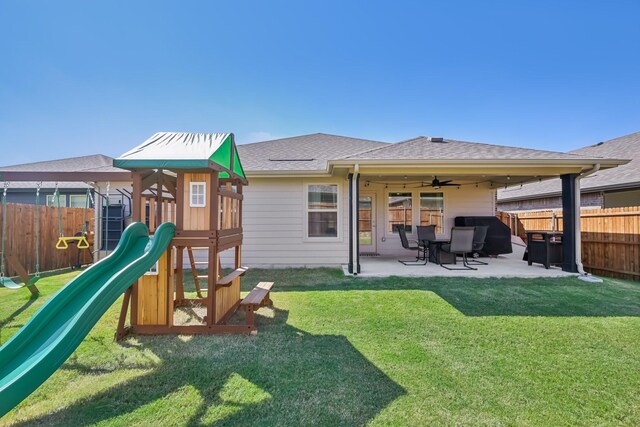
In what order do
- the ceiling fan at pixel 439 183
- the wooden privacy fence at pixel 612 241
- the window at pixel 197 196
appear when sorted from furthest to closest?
the ceiling fan at pixel 439 183 < the wooden privacy fence at pixel 612 241 < the window at pixel 197 196

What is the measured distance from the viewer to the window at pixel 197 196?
354cm

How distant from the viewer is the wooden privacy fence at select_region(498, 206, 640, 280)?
254 inches

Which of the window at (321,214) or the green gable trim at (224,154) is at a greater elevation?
the green gable trim at (224,154)

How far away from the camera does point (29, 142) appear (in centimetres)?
1194

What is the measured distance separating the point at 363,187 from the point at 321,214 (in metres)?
2.39

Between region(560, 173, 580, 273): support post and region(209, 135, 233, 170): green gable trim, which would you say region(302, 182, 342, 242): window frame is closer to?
region(209, 135, 233, 170): green gable trim

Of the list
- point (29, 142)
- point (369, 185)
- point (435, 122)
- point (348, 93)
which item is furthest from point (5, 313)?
point (435, 122)

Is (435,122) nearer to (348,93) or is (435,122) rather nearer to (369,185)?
(348,93)

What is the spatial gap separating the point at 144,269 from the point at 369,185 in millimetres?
7667

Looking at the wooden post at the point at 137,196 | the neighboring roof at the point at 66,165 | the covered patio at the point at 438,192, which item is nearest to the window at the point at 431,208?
the covered patio at the point at 438,192

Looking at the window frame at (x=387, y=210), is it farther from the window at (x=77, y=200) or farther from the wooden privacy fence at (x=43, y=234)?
the window at (x=77, y=200)

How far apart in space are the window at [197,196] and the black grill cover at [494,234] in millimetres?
8013

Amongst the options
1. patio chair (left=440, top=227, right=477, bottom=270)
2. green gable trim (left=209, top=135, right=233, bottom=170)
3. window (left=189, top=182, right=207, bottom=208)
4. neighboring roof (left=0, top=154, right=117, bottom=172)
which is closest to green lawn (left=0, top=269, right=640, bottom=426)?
window (left=189, top=182, right=207, bottom=208)

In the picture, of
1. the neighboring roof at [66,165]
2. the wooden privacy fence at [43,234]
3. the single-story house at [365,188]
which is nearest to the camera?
the single-story house at [365,188]
